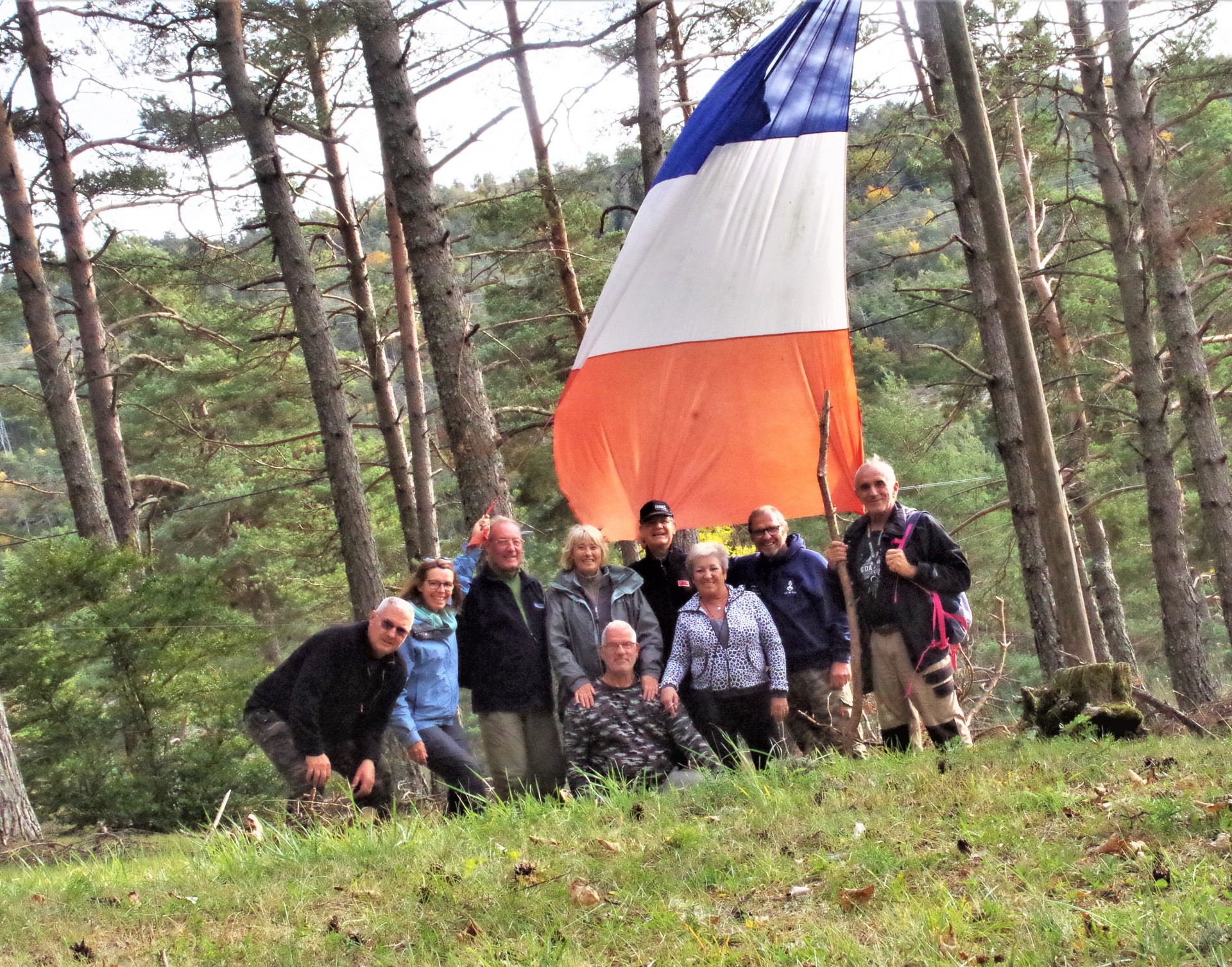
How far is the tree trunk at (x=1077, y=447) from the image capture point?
602 inches

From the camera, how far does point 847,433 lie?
21.4ft

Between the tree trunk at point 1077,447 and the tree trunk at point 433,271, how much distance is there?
840 centimetres

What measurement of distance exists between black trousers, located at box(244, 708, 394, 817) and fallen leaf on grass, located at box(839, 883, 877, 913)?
9.04ft

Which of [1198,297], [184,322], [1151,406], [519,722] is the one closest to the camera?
[519,722]

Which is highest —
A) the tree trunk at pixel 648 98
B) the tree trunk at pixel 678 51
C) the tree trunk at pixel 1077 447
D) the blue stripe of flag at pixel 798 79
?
the tree trunk at pixel 678 51

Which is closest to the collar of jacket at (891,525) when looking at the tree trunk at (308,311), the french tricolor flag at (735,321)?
the french tricolor flag at (735,321)

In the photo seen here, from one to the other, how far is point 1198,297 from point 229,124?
14.0m

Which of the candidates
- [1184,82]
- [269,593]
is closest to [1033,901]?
[1184,82]

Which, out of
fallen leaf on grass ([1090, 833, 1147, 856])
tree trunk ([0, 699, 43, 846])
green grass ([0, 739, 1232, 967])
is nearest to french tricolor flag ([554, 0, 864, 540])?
green grass ([0, 739, 1232, 967])

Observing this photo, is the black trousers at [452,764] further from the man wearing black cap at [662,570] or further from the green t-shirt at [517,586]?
the man wearing black cap at [662,570]

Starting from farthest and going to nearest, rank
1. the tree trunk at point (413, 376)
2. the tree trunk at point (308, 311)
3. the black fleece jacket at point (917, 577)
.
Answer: the tree trunk at point (413, 376) < the tree trunk at point (308, 311) < the black fleece jacket at point (917, 577)

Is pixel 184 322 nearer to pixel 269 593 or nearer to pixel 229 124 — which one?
pixel 229 124

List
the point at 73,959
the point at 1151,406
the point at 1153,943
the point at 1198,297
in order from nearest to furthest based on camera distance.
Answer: the point at 1153,943 < the point at 73,959 < the point at 1151,406 < the point at 1198,297

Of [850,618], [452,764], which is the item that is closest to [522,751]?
[452,764]
